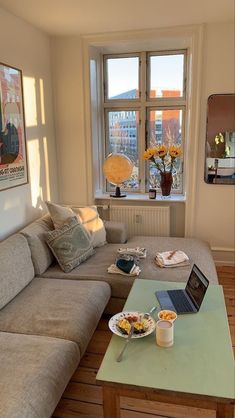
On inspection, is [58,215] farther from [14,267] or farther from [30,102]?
[30,102]

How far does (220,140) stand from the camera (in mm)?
3414

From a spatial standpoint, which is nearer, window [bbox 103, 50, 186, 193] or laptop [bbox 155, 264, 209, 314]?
laptop [bbox 155, 264, 209, 314]

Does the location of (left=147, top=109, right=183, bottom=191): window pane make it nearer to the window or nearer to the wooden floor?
the window

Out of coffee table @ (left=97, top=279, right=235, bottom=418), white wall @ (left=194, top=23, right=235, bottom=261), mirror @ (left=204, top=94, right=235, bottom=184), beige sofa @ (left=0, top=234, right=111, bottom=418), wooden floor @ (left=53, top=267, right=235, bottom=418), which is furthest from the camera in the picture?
mirror @ (left=204, top=94, right=235, bottom=184)

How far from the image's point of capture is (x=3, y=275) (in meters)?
2.21

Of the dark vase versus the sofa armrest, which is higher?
the dark vase

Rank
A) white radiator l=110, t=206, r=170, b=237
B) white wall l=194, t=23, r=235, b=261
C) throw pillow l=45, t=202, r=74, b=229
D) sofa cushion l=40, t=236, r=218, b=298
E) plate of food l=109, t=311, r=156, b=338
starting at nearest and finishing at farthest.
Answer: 1. plate of food l=109, t=311, r=156, b=338
2. sofa cushion l=40, t=236, r=218, b=298
3. throw pillow l=45, t=202, r=74, b=229
4. white wall l=194, t=23, r=235, b=261
5. white radiator l=110, t=206, r=170, b=237

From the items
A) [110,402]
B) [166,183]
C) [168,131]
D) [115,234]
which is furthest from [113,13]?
[110,402]

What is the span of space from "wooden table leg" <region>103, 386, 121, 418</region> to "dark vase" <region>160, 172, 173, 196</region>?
2565mm

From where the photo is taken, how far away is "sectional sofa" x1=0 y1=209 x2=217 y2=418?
151 cm

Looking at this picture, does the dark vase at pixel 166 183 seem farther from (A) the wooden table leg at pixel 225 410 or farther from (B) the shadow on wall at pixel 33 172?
(A) the wooden table leg at pixel 225 410

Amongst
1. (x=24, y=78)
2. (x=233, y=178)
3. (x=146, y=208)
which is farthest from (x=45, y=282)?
(x=233, y=178)

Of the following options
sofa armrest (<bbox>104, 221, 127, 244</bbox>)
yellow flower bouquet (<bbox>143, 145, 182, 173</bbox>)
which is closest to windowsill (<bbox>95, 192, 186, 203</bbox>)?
yellow flower bouquet (<bbox>143, 145, 182, 173</bbox>)

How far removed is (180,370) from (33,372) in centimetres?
66
